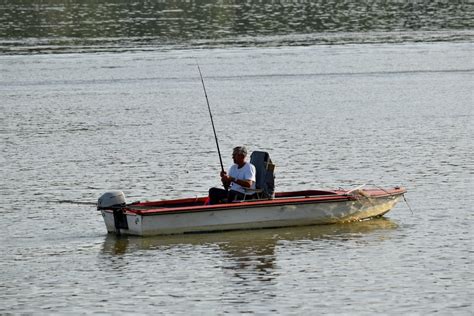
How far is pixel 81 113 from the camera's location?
42.5m

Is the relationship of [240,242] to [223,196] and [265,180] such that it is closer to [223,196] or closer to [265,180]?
[223,196]

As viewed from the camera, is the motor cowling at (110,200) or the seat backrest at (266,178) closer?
the motor cowling at (110,200)

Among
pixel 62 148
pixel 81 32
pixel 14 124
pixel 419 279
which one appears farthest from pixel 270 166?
pixel 81 32

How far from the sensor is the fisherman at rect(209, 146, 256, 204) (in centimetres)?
2283

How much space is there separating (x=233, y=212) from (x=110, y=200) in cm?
213

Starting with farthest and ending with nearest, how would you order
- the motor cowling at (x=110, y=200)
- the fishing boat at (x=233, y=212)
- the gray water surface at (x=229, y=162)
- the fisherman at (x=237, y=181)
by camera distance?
1. the fisherman at (x=237, y=181)
2. the fishing boat at (x=233, y=212)
3. the motor cowling at (x=110, y=200)
4. the gray water surface at (x=229, y=162)

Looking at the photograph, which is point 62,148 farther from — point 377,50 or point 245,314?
point 377,50

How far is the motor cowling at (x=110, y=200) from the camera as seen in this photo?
22.4 metres

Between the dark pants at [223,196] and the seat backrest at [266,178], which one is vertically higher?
the seat backrest at [266,178]

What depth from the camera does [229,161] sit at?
32156 millimetres

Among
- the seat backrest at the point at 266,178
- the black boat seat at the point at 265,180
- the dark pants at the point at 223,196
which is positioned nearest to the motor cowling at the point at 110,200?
the dark pants at the point at 223,196

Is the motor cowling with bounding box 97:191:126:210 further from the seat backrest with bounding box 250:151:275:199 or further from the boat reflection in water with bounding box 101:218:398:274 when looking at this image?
the seat backrest with bounding box 250:151:275:199

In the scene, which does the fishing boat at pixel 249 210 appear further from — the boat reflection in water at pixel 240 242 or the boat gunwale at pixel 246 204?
the boat reflection in water at pixel 240 242

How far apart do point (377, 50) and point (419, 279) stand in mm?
40834
